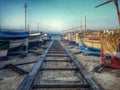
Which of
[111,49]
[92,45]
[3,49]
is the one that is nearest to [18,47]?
[3,49]

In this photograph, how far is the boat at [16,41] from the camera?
38.2 feet

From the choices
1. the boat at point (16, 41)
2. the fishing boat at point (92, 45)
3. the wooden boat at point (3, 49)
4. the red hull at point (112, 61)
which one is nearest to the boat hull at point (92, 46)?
the fishing boat at point (92, 45)

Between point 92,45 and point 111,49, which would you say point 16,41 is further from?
point 111,49

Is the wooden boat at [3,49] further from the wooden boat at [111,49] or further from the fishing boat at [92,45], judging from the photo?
the fishing boat at [92,45]

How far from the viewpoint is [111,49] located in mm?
7445

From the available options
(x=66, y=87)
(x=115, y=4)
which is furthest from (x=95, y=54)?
(x=66, y=87)

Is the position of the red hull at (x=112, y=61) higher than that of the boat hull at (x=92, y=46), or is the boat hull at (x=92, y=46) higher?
the boat hull at (x=92, y=46)

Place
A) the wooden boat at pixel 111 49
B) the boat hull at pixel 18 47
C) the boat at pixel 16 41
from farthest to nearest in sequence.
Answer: the boat hull at pixel 18 47
the boat at pixel 16 41
the wooden boat at pixel 111 49

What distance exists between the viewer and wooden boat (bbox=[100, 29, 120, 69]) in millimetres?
7027

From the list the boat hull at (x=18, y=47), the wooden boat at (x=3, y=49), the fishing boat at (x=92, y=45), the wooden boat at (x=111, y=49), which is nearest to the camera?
the wooden boat at (x=111, y=49)

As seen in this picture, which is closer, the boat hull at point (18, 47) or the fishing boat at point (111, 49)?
the fishing boat at point (111, 49)

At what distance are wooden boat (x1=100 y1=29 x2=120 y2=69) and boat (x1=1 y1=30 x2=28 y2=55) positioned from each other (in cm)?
753

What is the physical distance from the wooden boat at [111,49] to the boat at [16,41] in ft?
24.7

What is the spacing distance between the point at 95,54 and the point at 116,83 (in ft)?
23.6
